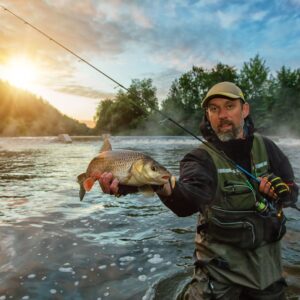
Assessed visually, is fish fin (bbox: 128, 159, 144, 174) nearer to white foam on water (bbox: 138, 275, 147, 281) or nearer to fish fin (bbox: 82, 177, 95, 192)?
fish fin (bbox: 82, 177, 95, 192)

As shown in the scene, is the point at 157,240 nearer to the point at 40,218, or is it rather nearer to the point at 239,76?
the point at 40,218

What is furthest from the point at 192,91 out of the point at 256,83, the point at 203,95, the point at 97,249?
the point at 97,249

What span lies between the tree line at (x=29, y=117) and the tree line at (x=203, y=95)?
32.7 feet

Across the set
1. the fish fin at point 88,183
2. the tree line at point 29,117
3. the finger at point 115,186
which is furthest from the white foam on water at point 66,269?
the tree line at point 29,117

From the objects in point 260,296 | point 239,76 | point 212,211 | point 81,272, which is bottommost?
point 81,272

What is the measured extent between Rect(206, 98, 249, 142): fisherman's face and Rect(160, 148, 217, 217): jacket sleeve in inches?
15.2

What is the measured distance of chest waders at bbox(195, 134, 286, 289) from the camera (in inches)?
144

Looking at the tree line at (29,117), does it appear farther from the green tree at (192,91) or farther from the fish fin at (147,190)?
the fish fin at (147,190)

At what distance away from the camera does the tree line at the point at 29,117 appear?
303 feet

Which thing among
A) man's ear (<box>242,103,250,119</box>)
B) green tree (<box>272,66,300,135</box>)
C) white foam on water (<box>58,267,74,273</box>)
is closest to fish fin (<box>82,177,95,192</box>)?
man's ear (<box>242,103,250,119</box>)

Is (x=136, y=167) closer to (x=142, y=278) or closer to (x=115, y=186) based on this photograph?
(x=115, y=186)

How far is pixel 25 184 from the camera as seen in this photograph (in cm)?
1370

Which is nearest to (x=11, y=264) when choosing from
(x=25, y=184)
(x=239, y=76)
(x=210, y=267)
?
(x=210, y=267)

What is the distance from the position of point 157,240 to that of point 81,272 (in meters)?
1.95
